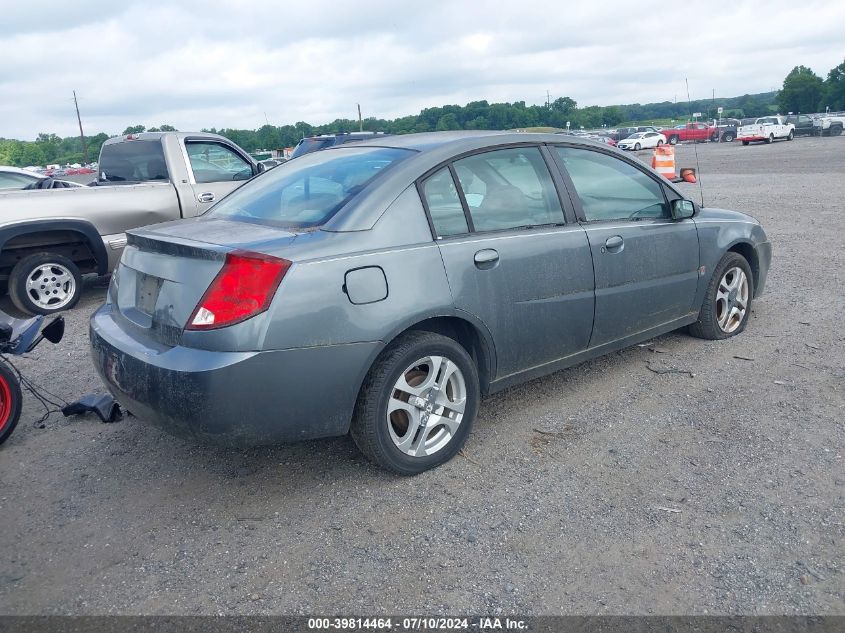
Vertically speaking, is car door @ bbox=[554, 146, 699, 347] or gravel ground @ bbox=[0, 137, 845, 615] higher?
car door @ bbox=[554, 146, 699, 347]

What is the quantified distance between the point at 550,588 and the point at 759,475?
1407 millimetres

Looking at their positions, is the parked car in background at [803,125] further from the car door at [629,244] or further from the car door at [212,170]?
the car door at [629,244]

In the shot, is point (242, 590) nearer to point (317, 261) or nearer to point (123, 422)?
point (317, 261)

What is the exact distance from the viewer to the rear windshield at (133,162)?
28.0ft

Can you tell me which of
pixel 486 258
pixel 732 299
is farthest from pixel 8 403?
pixel 732 299

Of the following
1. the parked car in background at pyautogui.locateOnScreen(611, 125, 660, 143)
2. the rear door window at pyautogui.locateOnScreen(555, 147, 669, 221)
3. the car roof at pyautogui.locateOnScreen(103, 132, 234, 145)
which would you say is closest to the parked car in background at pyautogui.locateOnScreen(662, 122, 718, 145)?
the parked car in background at pyautogui.locateOnScreen(611, 125, 660, 143)

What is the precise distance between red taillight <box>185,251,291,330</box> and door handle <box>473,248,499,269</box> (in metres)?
1.06

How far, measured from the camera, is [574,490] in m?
3.50

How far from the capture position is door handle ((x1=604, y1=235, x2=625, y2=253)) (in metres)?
4.45

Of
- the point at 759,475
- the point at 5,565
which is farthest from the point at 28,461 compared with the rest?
the point at 759,475

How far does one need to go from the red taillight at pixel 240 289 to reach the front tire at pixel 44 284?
524 cm

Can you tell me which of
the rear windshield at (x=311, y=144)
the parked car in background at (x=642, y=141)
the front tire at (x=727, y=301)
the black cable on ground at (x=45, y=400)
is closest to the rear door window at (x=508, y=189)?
the front tire at (x=727, y=301)

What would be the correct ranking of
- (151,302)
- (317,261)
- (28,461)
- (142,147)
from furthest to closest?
(142,147), (28,461), (151,302), (317,261)

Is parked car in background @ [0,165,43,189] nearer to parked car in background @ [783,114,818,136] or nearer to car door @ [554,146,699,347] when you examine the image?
car door @ [554,146,699,347]
